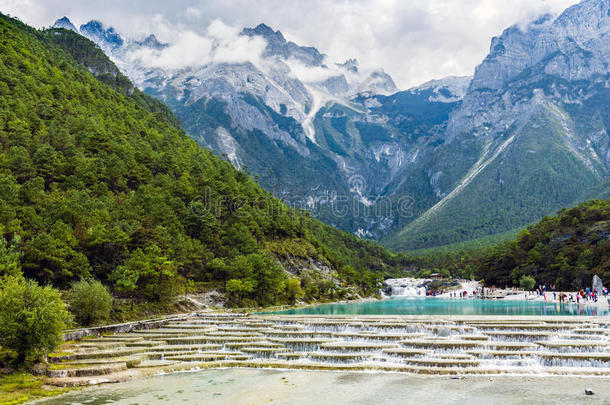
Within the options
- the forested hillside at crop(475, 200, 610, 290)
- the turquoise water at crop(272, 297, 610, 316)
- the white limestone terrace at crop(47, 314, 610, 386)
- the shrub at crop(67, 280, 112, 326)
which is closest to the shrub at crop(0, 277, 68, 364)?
the white limestone terrace at crop(47, 314, 610, 386)

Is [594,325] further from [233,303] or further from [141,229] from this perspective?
[141,229]

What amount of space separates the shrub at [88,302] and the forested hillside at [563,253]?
12477cm

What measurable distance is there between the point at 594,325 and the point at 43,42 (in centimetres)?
20318

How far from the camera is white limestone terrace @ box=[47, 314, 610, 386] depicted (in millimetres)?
37375

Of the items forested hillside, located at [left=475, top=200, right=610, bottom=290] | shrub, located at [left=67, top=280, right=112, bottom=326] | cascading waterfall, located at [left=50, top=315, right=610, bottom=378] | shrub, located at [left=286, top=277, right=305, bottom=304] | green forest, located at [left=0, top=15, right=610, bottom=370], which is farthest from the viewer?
forested hillside, located at [left=475, top=200, right=610, bottom=290]

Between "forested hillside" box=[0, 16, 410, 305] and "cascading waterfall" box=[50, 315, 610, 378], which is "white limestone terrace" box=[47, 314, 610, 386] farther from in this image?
"forested hillside" box=[0, 16, 410, 305]

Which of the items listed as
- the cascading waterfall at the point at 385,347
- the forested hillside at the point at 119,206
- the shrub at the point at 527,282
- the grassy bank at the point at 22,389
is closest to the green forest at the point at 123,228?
the forested hillside at the point at 119,206

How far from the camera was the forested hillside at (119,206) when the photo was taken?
73125mm

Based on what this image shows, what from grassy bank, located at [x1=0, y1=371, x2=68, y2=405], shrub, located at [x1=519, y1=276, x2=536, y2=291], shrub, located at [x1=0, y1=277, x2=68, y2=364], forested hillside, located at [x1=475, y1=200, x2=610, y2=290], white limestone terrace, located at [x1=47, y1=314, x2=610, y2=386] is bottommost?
grassy bank, located at [x1=0, y1=371, x2=68, y2=405]

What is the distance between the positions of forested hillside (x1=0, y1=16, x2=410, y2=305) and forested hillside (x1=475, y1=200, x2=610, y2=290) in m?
53.1

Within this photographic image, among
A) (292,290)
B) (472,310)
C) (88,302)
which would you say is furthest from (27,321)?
(472,310)

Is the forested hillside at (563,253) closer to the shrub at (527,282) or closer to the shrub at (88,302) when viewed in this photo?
the shrub at (527,282)

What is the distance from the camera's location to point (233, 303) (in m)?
95.8

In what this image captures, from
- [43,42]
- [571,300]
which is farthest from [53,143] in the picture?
[571,300]
